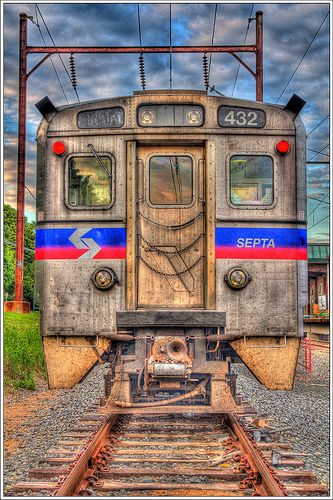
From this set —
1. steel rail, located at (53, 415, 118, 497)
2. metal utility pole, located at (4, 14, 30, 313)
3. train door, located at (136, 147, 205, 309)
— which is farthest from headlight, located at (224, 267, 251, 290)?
metal utility pole, located at (4, 14, 30, 313)

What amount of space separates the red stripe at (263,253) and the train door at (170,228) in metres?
0.29

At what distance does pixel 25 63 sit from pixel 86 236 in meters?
12.5

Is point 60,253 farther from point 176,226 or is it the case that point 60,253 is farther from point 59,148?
point 176,226

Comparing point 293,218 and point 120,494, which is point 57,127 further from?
point 120,494

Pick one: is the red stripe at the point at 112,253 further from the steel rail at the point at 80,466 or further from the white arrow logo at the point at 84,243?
the steel rail at the point at 80,466

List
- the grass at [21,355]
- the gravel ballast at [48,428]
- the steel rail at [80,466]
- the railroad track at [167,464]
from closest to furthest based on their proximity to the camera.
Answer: the steel rail at [80,466] < the railroad track at [167,464] < the gravel ballast at [48,428] < the grass at [21,355]

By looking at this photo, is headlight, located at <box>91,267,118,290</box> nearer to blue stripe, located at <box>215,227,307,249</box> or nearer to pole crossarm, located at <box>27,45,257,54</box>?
blue stripe, located at <box>215,227,307,249</box>

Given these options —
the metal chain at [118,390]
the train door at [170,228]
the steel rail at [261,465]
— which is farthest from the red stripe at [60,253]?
the steel rail at [261,465]

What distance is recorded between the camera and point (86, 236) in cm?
739

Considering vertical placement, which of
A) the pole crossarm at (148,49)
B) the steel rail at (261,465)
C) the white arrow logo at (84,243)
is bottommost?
the steel rail at (261,465)

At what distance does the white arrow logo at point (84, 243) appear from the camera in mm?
7355

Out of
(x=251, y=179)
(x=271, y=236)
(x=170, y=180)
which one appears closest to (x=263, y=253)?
(x=271, y=236)

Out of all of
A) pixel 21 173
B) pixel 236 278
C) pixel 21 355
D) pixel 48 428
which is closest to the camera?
pixel 236 278

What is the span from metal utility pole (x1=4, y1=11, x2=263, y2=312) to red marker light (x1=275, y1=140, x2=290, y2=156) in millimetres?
9909
